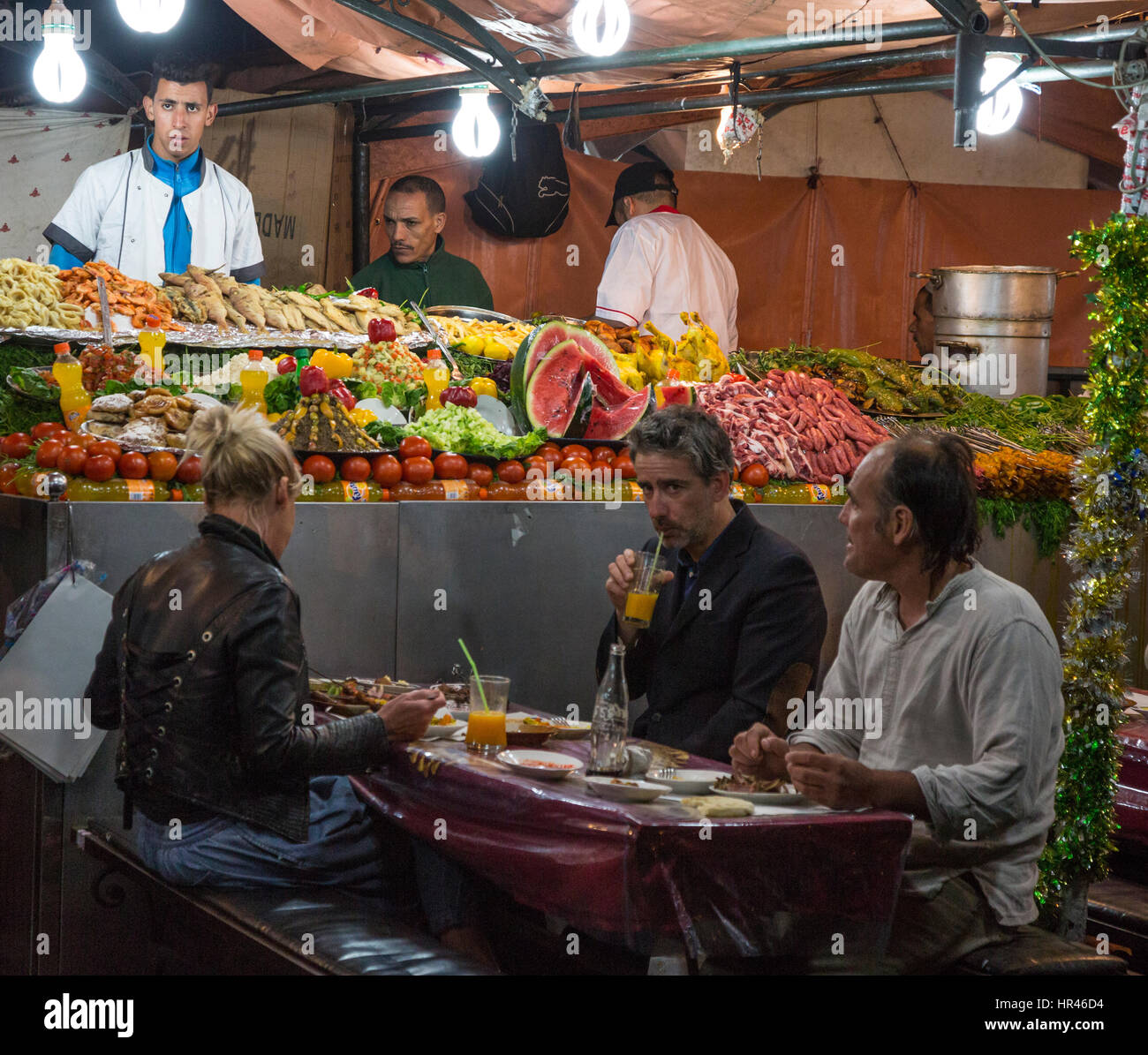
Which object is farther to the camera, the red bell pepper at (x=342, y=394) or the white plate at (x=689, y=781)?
the red bell pepper at (x=342, y=394)

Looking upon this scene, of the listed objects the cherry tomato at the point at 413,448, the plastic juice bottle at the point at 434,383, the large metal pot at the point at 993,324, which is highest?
the large metal pot at the point at 993,324

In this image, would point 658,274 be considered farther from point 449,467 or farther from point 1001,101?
point 449,467

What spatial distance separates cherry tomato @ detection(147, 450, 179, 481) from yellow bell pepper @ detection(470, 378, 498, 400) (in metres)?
2.01

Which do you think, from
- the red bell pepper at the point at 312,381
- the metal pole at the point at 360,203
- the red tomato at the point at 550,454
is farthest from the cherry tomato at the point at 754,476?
the metal pole at the point at 360,203

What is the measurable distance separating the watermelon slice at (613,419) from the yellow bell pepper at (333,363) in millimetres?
1224

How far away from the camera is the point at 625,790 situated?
2795mm

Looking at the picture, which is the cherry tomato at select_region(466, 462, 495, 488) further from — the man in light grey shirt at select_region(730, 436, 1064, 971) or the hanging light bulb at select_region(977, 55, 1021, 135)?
the hanging light bulb at select_region(977, 55, 1021, 135)

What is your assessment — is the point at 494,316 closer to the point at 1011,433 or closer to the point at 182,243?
the point at 182,243

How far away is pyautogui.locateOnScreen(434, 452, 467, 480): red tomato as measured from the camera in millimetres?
5480

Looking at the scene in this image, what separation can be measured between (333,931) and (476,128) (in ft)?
22.9

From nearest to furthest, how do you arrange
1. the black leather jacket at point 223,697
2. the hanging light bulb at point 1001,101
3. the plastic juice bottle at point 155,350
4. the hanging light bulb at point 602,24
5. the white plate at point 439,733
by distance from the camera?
the black leather jacket at point 223,697
the white plate at point 439,733
the plastic juice bottle at point 155,350
the hanging light bulb at point 602,24
the hanging light bulb at point 1001,101

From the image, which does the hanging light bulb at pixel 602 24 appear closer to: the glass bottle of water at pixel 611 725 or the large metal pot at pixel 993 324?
the large metal pot at pixel 993 324

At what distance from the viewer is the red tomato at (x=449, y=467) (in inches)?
216

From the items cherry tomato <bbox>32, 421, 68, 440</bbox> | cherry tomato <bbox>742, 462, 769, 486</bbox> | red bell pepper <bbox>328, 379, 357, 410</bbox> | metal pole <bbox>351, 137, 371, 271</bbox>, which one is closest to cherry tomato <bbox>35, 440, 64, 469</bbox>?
cherry tomato <bbox>32, 421, 68, 440</bbox>
